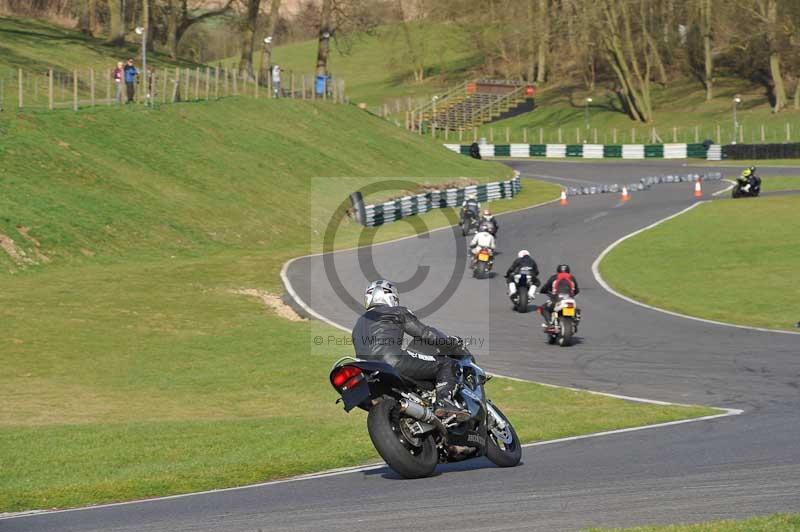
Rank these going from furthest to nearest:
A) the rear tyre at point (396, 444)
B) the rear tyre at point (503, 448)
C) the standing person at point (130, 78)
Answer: the standing person at point (130, 78) < the rear tyre at point (503, 448) < the rear tyre at point (396, 444)

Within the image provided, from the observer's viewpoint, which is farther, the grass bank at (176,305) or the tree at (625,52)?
the tree at (625,52)

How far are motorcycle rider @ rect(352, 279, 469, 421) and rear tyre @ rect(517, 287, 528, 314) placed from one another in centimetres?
1593

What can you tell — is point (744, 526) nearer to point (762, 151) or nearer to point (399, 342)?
point (399, 342)

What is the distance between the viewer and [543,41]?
108 m

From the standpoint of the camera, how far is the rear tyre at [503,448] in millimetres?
10656

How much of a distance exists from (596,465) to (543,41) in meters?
101

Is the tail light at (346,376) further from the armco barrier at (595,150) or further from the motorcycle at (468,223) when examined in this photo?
the armco barrier at (595,150)

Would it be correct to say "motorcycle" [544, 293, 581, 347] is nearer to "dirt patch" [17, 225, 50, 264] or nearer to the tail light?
the tail light

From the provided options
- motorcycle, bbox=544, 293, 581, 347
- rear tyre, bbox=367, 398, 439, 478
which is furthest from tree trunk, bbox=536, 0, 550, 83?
rear tyre, bbox=367, 398, 439, 478

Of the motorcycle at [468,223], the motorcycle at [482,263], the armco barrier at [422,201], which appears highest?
the armco barrier at [422,201]

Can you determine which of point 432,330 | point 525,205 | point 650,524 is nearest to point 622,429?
point 432,330

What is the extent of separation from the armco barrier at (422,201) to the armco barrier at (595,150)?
2437cm

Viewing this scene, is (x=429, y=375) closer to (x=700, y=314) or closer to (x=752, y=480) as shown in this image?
(x=752, y=480)

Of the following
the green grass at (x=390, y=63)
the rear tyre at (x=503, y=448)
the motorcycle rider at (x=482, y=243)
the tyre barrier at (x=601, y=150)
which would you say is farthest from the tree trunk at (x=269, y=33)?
the rear tyre at (x=503, y=448)
